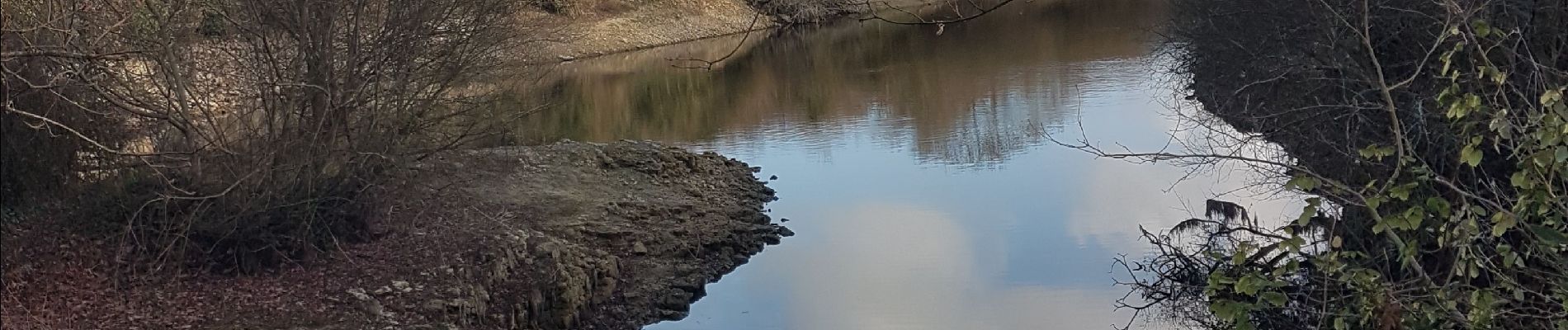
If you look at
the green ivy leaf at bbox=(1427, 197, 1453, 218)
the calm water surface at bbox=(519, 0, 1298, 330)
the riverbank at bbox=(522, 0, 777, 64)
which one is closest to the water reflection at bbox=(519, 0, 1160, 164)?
the calm water surface at bbox=(519, 0, 1298, 330)

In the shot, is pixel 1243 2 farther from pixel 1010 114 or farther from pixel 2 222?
pixel 2 222

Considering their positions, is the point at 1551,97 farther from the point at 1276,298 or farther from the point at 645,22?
the point at 645,22

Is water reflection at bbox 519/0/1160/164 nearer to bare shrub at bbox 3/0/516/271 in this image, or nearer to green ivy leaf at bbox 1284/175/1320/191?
bare shrub at bbox 3/0/516/271

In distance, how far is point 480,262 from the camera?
35.6 ft

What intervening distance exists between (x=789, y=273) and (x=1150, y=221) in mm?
3656

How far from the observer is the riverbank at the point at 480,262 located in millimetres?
8797

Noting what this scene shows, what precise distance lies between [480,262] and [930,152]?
9725mm

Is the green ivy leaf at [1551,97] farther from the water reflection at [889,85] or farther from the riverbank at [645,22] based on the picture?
the riverbank at [645,22]

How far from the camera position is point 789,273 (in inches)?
511

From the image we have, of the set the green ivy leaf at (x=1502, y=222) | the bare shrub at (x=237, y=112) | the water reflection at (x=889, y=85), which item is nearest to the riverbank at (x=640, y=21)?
the water reflection at (x=889, y=85)

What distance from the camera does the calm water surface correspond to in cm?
1191

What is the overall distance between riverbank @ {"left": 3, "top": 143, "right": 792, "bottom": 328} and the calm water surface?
1.99 ft

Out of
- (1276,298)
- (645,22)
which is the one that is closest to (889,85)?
(645,22)

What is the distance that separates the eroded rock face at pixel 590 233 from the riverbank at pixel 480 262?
21 millimetres
